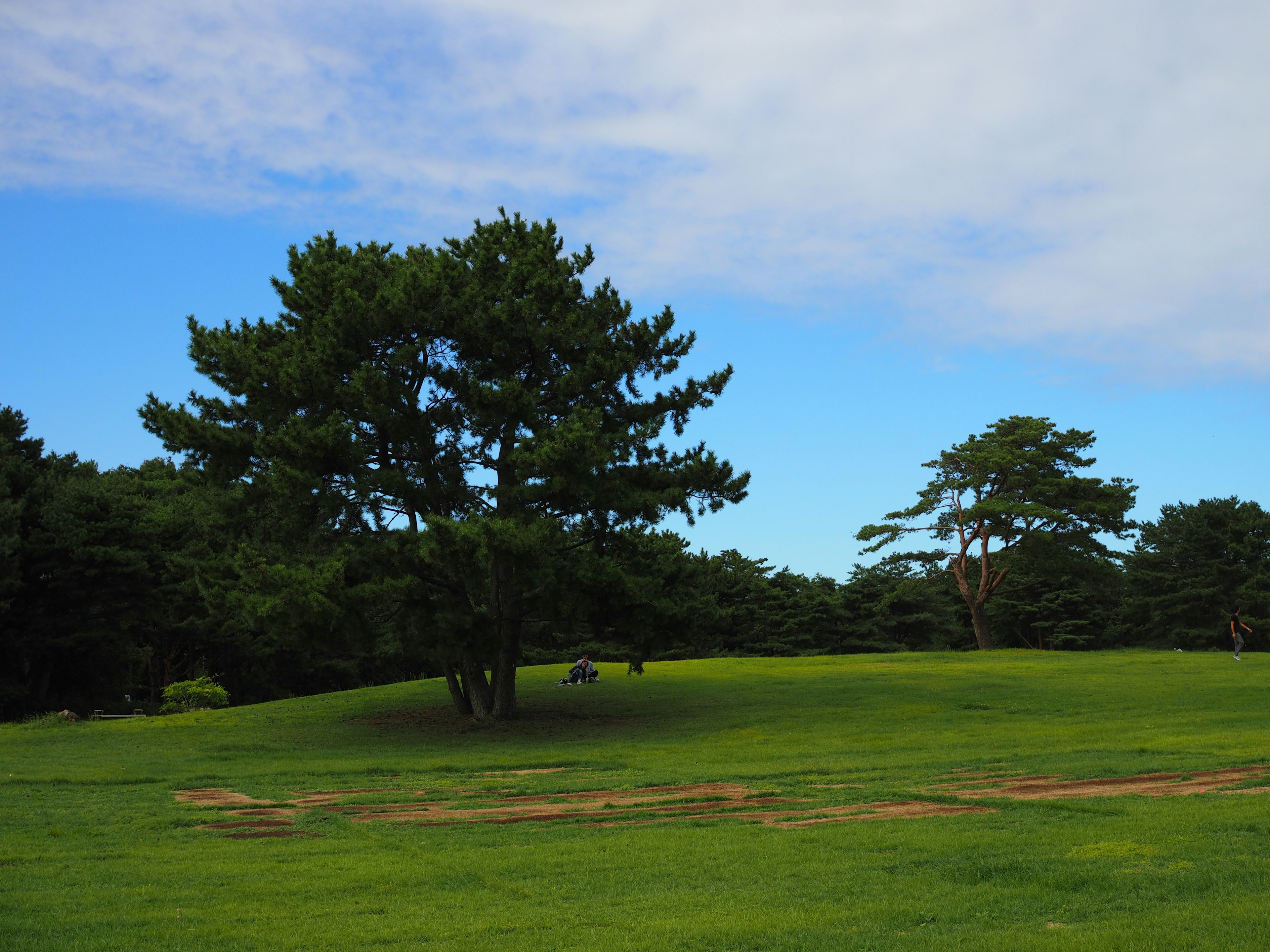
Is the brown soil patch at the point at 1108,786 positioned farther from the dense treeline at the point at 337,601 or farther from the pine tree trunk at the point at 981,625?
the pine tree trunk at the point at 981,625

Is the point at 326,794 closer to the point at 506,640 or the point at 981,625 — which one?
the point at 506,640

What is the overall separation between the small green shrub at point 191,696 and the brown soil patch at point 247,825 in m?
28.1

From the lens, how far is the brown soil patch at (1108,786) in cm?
1205

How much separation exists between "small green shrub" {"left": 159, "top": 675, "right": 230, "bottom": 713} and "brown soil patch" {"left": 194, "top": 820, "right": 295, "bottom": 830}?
28053 millimetres

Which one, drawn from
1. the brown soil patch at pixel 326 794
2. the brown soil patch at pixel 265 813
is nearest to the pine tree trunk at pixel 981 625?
the brown soil patch at pixel 326 794

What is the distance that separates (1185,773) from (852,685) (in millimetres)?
18846

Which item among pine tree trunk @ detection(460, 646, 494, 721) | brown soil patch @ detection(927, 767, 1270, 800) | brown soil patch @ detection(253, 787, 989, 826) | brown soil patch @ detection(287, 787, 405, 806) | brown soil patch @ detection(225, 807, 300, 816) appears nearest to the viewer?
brown soil patch @ detection(253, 787, 989, 826)

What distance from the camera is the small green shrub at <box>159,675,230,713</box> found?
37.8m

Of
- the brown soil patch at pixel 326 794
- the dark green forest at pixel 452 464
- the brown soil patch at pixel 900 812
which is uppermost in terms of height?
the dark green forest at pixel 452 464

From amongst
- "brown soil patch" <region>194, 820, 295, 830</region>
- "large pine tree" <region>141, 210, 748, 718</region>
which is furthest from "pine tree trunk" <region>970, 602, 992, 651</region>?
"brown soil patch" <region>194, 820, 295, 830</region>

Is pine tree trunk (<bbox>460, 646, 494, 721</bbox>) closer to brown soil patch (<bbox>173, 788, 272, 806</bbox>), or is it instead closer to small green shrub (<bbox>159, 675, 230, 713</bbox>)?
brown soil patch (<bbox>173, 788, 272, 806</bbox>)

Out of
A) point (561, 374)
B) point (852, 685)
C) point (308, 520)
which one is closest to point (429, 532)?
point (308, 520)

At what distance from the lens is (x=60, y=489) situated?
44.2m

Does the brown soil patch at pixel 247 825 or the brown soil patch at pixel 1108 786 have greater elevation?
the brown soil patch at pixel 247 825
